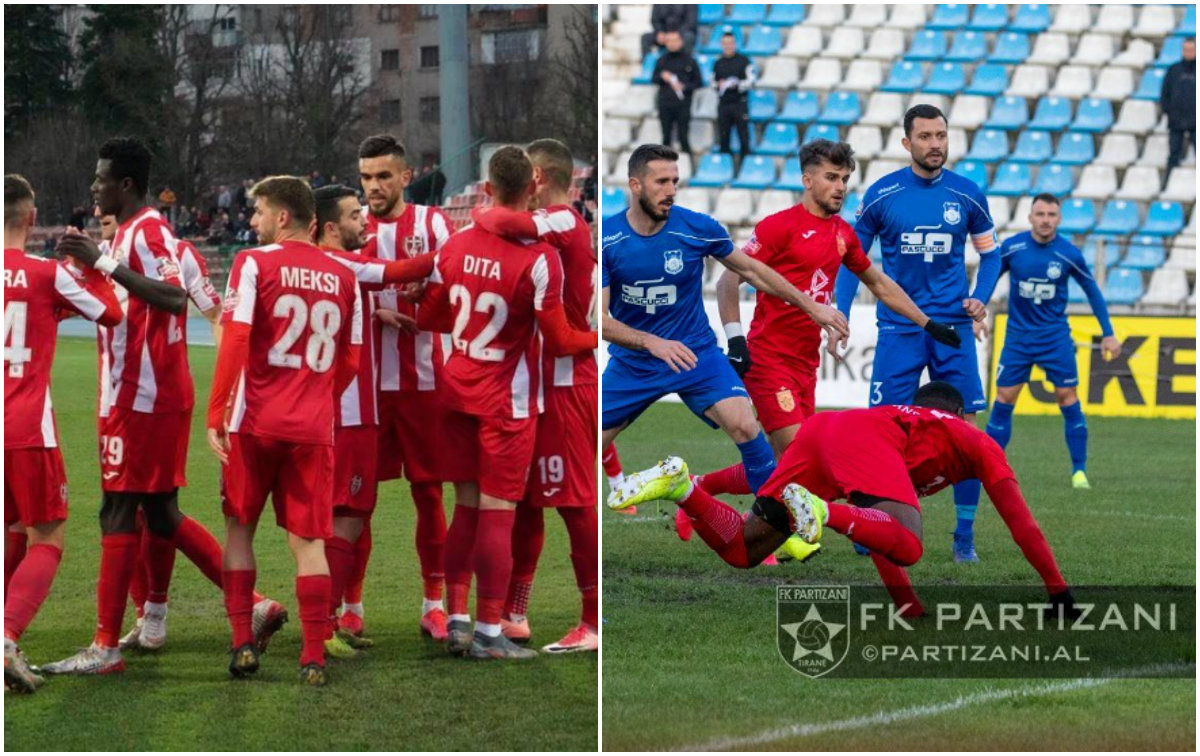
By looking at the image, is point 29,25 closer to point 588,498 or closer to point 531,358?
point 531,358

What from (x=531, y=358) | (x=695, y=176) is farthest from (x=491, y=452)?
(x=695, y=176)

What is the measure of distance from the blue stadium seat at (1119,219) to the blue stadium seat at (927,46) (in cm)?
258

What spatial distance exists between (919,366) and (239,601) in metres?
3.12

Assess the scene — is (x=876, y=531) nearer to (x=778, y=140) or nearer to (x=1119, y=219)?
(x=778, y=140)

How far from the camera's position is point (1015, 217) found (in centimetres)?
1678

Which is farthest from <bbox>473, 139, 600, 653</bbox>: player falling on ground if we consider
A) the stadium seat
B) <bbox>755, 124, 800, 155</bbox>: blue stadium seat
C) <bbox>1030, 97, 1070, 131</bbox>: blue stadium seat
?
the stadium seat

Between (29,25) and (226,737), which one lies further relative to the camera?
(29,25)

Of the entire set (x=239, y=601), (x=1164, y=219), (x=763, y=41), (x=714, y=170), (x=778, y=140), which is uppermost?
(x=763, y=41)

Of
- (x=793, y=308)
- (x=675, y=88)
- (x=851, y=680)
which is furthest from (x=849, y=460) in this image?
(x=675, y=88)

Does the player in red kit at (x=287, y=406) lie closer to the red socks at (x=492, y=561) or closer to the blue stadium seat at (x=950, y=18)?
the red socks at (x=492, y=561)

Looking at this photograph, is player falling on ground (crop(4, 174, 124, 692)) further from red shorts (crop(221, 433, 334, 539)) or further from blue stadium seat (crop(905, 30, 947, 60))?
blue stadium seat (crop(905, 30, 947, 60))

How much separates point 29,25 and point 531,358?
5.83ft

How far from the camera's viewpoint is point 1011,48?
18.1 metres

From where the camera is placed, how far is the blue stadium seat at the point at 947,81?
1767cm
